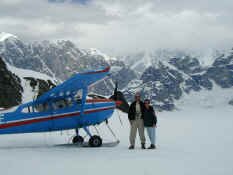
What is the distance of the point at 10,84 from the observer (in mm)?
69312

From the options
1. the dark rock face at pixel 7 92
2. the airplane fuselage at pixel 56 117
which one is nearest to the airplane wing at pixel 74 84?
the airplane fuselage at pixel 56 117

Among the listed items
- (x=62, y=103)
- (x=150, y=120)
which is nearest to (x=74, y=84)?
(x=62, y=103)

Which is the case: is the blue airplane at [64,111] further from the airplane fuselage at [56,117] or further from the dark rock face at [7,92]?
the dark rock face at [7,92]

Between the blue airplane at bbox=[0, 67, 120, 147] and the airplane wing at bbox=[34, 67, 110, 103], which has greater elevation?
the airplane wing at bbox=[34, 67, 110, 103]

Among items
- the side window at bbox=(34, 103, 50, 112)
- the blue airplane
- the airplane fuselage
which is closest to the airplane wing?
the blue airplane

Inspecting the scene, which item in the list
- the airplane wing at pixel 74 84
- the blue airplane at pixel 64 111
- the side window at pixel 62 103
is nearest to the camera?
the airplane wing at pixel 74 84

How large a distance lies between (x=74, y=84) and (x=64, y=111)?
5.72 ft

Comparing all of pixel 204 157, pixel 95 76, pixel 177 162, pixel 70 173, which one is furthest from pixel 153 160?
pixel 95 76

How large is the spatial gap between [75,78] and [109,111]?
3.08m

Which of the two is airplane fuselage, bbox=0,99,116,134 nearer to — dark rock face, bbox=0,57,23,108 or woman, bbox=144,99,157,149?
woman, bbox=144,99,157,149

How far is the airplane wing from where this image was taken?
1423 cm

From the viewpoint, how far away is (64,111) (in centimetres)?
1583

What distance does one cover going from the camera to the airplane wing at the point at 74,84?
1423 cm

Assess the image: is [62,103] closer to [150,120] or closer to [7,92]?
[150,120]
